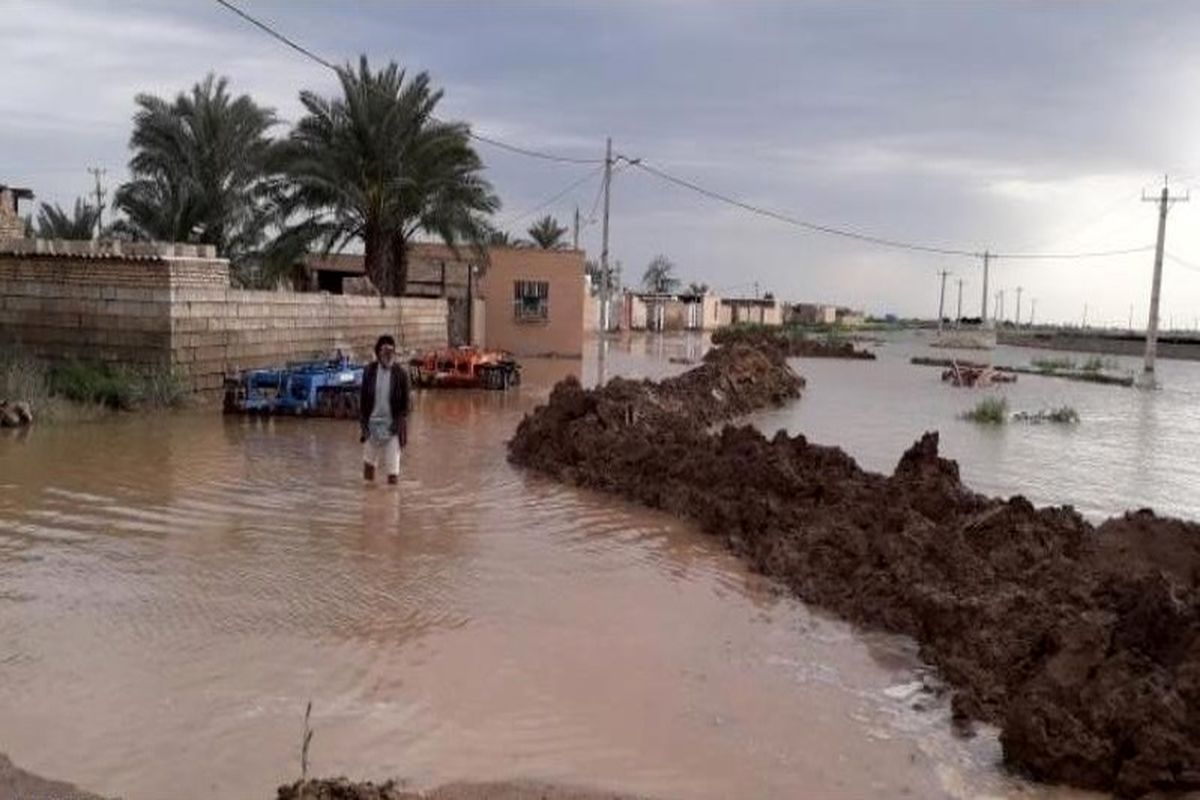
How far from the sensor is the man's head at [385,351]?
1084cm

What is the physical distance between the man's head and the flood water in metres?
1.32

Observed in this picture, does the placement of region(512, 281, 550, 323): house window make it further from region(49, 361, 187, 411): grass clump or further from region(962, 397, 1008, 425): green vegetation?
region(49, 361, 187, 411): grass clump

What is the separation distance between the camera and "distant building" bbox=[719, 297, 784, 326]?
105 m

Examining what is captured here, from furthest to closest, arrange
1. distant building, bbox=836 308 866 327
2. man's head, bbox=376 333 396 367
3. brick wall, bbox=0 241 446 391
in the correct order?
distant building, bbox=836 308 866 327 < brick wall, bbox=0 241 446 391 < man's head, bbox=376 333 396 367

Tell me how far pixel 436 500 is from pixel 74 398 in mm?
8257

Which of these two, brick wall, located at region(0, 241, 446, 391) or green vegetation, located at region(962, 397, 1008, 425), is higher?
brick wall, located at region(0, 241, 446, 391)

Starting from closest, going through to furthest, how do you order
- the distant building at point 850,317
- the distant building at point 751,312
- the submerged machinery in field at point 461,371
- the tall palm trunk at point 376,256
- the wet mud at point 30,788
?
1. the wet mud at point 30,788
2. the submerged machinery in field at point 461,371
3. the tall palm trunk at point 376,256
4. the distant building at point 751,312
5. the distant building at point 850,317

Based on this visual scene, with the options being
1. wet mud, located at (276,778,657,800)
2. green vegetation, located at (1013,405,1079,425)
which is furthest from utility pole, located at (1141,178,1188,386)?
wet mud, located at (276,778,657,800)

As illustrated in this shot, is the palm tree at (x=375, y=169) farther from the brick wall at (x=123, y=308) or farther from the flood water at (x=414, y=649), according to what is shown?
the flood water at (x=414, y=649)

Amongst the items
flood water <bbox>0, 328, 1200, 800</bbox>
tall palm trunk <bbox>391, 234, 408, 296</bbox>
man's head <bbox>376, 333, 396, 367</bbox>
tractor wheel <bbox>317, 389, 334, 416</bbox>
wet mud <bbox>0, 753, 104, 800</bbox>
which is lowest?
flood water <bbox>0, 328, 1200, 800</bbox>

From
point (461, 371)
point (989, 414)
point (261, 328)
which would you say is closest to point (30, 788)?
point (261, 328)

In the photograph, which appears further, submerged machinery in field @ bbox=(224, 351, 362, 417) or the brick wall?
submerged machinery in field @ bbox=(224, 351, 362, 417)

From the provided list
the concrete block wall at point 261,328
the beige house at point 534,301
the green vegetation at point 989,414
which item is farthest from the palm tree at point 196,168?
the green vegetation at point 989,414

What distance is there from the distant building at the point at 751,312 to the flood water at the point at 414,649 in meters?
91.0
